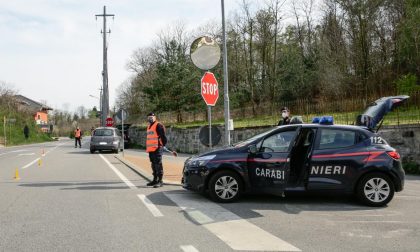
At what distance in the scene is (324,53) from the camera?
37.1 m

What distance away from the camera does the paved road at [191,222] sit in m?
5.41

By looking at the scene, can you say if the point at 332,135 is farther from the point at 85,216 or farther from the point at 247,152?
the point at 85,216

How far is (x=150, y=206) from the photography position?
7.96m

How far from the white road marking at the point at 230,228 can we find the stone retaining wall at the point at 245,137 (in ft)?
26.6

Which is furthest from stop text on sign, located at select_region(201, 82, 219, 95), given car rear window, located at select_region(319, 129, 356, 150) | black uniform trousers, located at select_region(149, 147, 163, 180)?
car rear window, located at select_region(319, 129, 356, 150)

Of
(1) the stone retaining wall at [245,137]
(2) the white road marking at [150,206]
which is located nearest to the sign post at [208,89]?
(2) the white road marking at [150,206]

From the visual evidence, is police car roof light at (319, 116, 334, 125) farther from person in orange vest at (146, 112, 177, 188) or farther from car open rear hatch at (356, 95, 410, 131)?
person in orange vest at (146, 112, 177, 188)

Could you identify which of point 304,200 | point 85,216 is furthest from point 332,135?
point 85,216

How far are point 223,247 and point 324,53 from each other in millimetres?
34098

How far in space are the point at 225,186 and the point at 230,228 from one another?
6.65 ft

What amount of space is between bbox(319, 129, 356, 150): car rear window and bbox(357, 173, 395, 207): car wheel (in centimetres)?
71

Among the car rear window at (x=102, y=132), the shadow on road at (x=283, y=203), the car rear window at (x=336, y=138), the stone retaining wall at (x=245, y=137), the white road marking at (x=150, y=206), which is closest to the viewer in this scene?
the white road marking at (x=150, y=206)

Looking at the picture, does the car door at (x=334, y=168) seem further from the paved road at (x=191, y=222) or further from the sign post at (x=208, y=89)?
the sign post at (x=208, y=89)

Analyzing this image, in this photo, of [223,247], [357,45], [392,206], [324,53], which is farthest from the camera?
[324,53]
